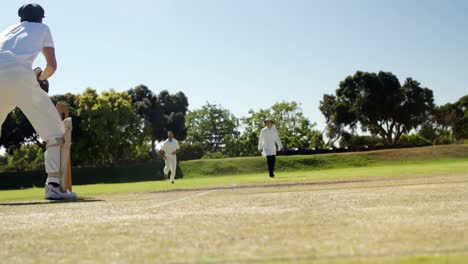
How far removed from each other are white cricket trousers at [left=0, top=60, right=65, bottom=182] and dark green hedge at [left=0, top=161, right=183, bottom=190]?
36111 millimetres

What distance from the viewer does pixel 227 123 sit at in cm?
10812

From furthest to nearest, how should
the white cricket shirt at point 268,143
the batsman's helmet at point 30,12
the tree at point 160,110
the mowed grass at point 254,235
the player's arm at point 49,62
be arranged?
the tree at point 160,110 < the white cricket shirt at point 268,143 < the batsman's helmet at point 30,12 < the player's arm at point 49,62 < the mowed grass at point 254,235

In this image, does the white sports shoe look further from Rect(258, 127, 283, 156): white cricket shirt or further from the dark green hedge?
the dark green hedge

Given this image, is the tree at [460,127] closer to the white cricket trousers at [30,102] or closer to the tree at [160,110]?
the tree at [160,110]

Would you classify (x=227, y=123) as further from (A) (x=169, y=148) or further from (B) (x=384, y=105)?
(A) (x=169, y=148)

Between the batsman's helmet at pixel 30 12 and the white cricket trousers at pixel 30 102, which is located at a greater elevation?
the batsman's helmet at pixel 30 12

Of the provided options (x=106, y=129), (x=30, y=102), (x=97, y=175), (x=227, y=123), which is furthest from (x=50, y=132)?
(x=227, y=123)

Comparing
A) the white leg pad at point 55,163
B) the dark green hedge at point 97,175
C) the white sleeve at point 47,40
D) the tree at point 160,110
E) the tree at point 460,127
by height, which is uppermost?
the tree at point 160,110

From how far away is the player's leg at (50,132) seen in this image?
799cm

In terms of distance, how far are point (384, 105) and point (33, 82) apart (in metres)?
64.7

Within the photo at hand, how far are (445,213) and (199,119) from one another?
104577 mm

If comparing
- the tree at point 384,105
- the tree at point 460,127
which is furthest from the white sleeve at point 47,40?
the tree at point 460,127

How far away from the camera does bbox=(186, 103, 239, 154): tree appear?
10706 cm

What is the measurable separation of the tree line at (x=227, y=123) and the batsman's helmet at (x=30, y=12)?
45.1 m
